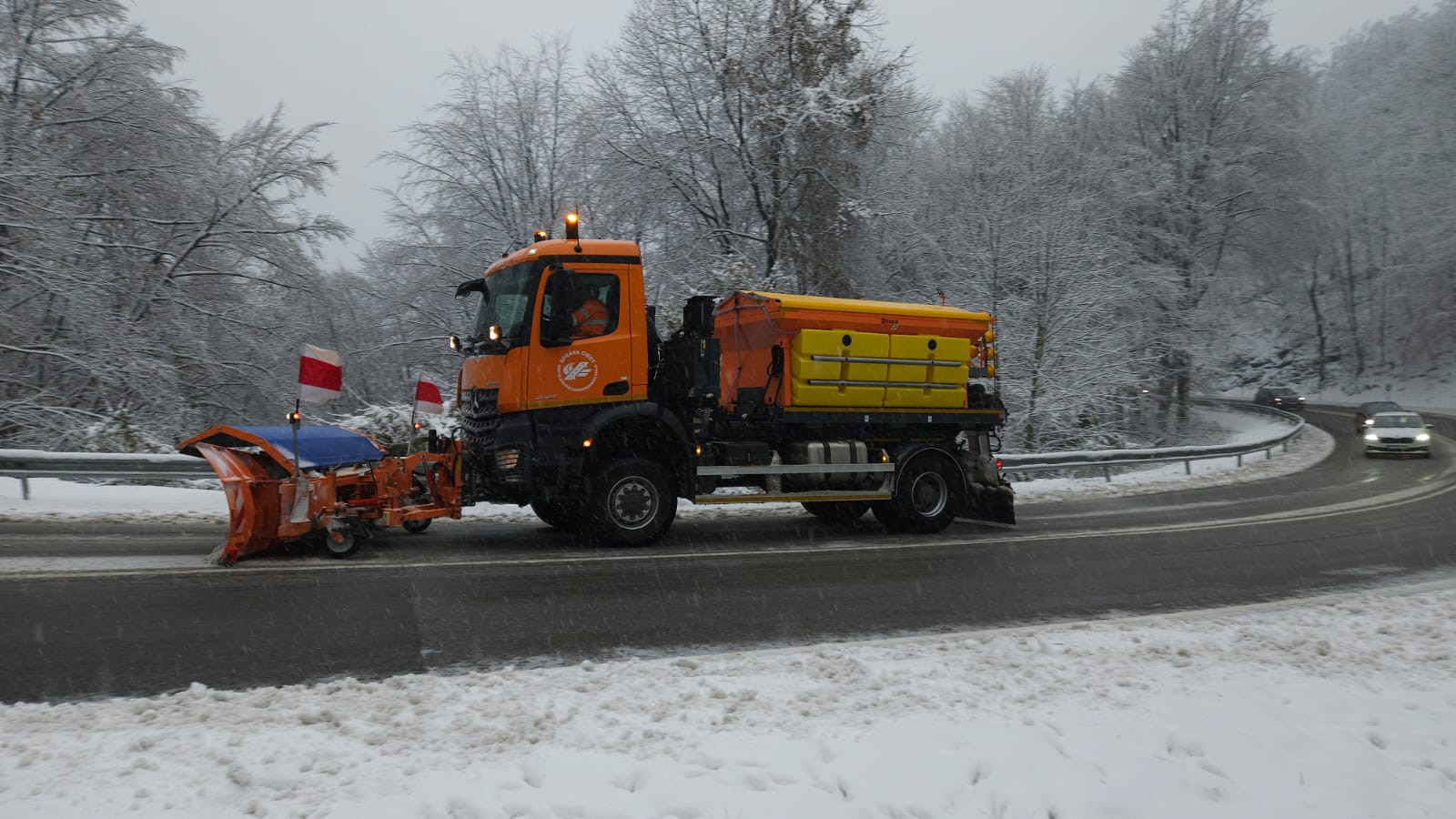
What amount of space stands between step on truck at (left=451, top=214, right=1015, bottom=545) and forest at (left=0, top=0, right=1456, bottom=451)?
20.8 feet

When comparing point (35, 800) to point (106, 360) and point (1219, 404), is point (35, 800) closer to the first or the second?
point (106, 360)

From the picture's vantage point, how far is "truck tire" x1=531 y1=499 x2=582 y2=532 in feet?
33.6

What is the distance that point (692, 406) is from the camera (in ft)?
33.7

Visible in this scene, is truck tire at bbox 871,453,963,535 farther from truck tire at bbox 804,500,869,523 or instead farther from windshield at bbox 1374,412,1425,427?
windshield at bbox 1374,412,1425,427

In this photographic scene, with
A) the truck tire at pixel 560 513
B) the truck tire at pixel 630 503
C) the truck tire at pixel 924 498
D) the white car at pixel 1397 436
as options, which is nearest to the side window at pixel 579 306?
the truck tire at pixel 630 503

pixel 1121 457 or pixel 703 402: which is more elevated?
pixel 703 402

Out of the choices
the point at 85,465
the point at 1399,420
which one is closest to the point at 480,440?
the point at 85,465

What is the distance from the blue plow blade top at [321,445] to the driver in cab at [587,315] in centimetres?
233

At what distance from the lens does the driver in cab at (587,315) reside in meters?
9.56

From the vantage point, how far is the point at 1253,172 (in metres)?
34.8

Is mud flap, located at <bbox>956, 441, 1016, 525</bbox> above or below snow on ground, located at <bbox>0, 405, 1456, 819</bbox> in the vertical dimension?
above

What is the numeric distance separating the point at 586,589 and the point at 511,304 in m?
3.51

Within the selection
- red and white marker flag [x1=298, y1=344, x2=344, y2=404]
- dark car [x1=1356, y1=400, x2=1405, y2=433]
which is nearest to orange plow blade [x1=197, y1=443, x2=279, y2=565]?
red and white marker flag [x1=298, y1=344, x2=344, y2=404]

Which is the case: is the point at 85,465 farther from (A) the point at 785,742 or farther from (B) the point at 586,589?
(A) the point at 785,742
